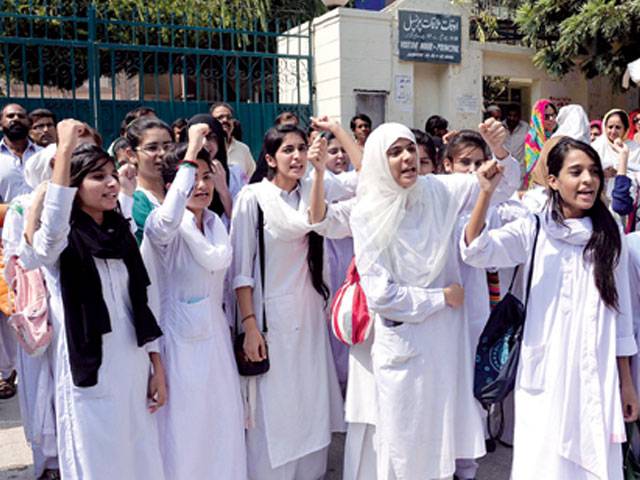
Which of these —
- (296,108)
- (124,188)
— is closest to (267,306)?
(124,188)

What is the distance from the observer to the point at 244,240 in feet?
9.57

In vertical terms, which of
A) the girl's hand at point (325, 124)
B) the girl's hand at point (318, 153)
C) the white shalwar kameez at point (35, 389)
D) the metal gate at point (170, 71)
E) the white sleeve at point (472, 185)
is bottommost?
the white shalwar kameez at point (35, 389)

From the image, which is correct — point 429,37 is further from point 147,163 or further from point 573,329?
point 573,329

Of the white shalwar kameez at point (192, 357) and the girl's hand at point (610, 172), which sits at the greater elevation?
the girl's hand at point (610, 172)

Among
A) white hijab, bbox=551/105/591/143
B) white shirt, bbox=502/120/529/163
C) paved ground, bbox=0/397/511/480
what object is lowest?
paved ground, bbox=0/397/511/480

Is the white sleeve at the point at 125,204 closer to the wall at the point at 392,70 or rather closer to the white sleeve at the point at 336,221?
the white sleeve at the point at 336,221

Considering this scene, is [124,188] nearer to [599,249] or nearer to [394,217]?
[394,217]

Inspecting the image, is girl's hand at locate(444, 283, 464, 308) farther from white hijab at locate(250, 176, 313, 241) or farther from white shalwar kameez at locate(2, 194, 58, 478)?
white shalwar kameez at locate(2, 194, 58, 478)

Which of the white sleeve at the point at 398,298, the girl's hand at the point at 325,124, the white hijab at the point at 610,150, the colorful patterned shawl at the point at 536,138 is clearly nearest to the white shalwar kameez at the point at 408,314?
the white sleeve at the point at 398,298

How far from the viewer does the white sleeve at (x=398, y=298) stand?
8.45 ft

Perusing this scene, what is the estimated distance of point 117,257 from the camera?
2385 mm

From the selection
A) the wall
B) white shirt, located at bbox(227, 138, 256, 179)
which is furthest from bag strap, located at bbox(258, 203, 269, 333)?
the wall

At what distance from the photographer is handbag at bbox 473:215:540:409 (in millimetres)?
2607

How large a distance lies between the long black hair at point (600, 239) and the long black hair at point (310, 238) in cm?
105
